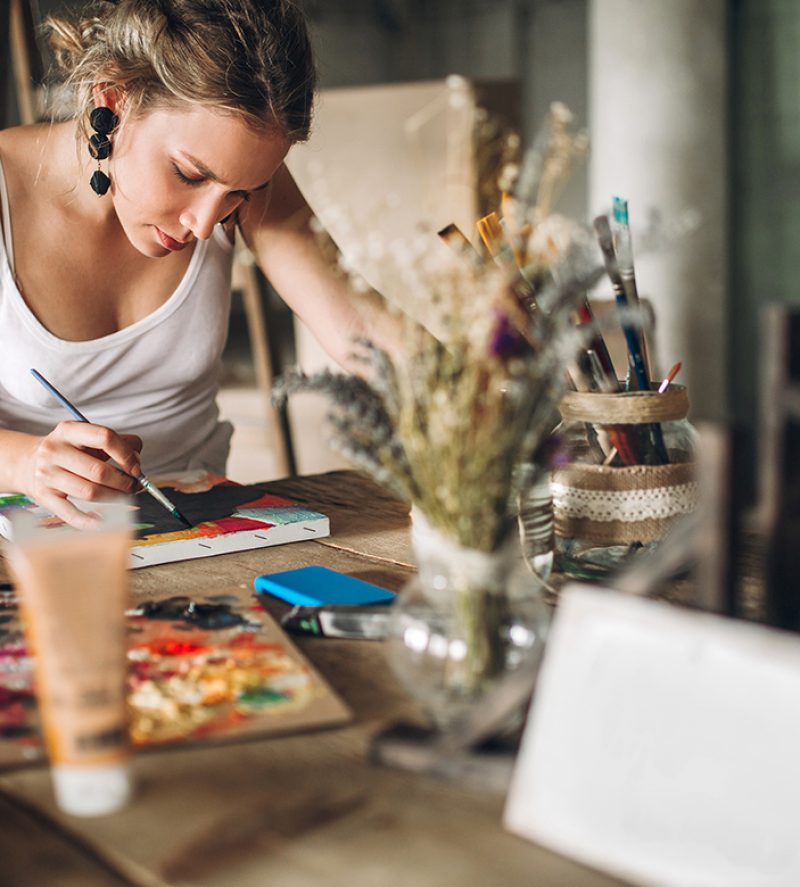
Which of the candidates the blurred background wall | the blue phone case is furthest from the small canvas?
the blurred background wall

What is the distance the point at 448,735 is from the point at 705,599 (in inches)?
7.4

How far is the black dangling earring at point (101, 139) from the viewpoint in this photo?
1.42 meters

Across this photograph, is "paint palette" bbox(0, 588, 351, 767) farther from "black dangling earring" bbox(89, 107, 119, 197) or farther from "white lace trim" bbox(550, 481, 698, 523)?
"black dangling earring" bbox(89, 107, 119, 197)

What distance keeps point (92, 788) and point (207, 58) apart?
3.24ft

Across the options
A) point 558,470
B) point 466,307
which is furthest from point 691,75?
point 466,307

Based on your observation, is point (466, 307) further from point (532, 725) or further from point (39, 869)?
point (39, 869)

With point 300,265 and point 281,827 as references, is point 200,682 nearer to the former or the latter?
point 281,827

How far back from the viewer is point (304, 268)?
1778mm

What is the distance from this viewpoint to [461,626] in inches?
28.0

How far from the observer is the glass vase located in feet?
2.28

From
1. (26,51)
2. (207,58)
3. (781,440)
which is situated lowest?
(781,440)

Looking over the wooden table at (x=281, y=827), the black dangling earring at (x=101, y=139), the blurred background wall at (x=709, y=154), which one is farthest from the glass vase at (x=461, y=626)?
the blurred background wall at (x=709, y=154)

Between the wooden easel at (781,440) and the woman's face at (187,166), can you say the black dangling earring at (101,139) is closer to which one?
the woman's face at (187,166)

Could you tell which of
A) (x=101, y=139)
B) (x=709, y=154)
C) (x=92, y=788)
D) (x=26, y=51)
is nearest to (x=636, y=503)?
(x=92, y=788)
